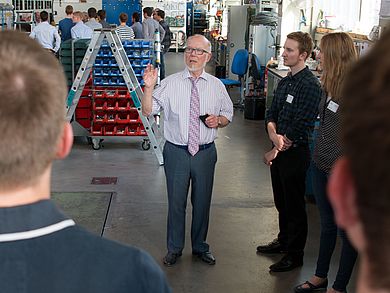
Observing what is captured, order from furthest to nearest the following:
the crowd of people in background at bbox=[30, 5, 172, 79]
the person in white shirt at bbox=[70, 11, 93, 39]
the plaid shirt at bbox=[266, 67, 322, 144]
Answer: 1. the crowd of people in background at bbox=[30, 5, 172, 79]
2. the person in white shirt at bbox=[70, 11, 93, 39]
3. the plaid shirt at bbox=[266, 67, 322, 144]

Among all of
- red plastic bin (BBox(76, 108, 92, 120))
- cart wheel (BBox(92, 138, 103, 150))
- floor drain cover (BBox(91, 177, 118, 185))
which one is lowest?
floor drain cover (BBox(91, 177, 118, 185))

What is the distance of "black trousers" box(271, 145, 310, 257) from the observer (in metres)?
4.05

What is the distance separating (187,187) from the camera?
13.6ft

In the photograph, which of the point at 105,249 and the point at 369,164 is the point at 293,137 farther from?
the point at 369,164

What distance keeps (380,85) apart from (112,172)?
6021 mm

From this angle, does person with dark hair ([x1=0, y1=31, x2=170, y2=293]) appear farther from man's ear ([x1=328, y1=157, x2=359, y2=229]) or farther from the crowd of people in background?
the crowd of people in background

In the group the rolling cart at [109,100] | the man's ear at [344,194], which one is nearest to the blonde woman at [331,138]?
the man's ear at [344,194]

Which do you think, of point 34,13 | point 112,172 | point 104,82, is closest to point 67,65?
point 104,82

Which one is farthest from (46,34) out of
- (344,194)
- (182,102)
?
(344,194)

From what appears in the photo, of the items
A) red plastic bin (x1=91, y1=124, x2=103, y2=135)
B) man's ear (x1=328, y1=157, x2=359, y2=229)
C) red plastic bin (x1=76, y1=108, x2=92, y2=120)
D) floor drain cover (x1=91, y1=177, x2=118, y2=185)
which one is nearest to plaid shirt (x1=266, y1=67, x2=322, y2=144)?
floor drain cover (x1=91, y1=177, x2=118, y2=185)

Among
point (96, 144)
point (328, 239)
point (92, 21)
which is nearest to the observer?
point (328, 239)

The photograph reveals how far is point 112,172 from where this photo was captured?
6.60 m

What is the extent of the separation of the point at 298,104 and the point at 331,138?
0.49 metres

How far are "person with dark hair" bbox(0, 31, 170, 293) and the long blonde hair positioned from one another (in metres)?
2.42
